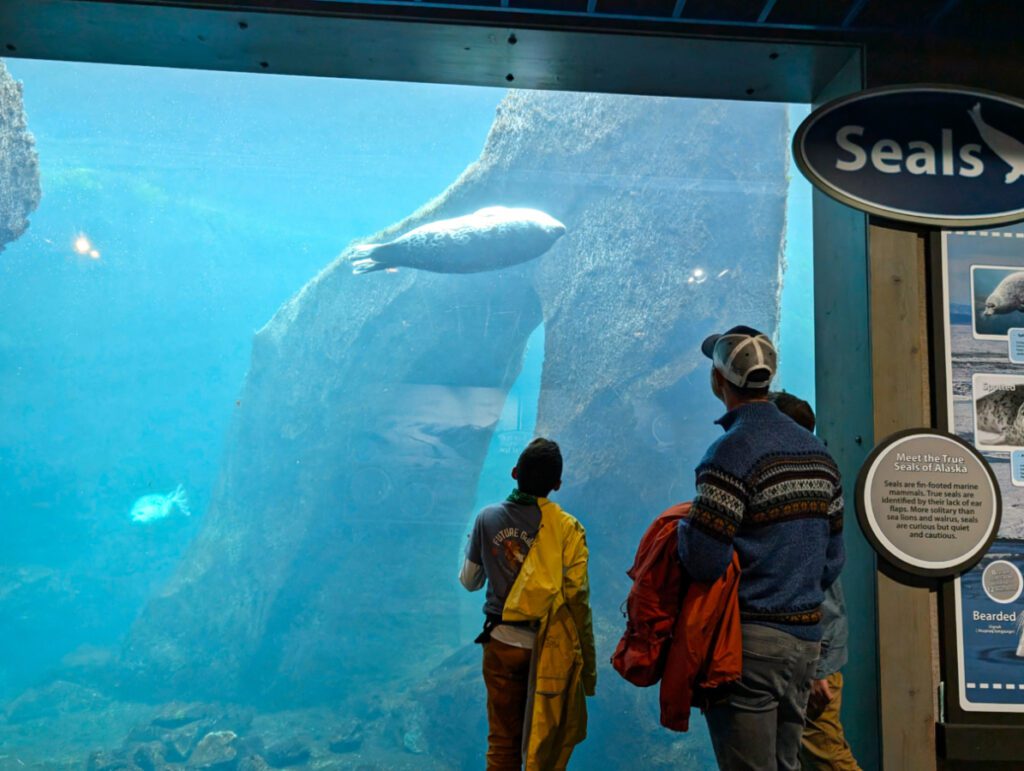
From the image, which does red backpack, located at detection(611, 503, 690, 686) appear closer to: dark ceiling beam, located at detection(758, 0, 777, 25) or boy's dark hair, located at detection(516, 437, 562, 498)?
boy's dark hair, located at detection(516, 437, 562, 498)

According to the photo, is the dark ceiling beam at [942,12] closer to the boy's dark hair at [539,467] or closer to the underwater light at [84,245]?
the boy's dark hair at [539,467]

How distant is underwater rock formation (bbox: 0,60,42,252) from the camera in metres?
9.42

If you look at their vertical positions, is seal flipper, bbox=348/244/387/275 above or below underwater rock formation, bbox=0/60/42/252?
below

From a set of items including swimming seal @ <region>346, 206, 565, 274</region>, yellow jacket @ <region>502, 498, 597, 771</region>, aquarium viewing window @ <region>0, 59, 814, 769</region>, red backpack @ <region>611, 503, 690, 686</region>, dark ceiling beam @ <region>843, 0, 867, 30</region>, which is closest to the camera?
red backpack @ <region>611, 503, 690, 686</region>

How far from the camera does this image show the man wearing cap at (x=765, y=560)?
159 centimetres

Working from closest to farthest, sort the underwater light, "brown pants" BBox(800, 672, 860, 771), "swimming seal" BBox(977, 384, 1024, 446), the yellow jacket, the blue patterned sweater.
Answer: the blue patterned sweater
"brown pants" BBox(800, 672, 860, 771)
the yellow jacket
"swimming seal" BBox(977, 384, 1024, 446)
the underwater light

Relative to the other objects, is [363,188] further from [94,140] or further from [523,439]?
[523,439]

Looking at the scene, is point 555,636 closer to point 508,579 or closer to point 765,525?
point 508,579

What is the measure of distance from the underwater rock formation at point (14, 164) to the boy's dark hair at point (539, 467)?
10019 mm

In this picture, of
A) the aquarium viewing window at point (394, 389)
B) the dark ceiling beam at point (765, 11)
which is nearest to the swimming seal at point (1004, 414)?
the dark ceiling beam at point (765, 11)

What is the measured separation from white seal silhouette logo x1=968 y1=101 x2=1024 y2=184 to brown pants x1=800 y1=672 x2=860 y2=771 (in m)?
2.10

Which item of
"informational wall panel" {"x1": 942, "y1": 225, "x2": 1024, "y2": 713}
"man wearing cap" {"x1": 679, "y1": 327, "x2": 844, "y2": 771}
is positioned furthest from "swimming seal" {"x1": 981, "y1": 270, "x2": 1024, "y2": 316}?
"man wearing cap" {"x1": 679, "y1": 327, "x2": 844, "y2": 771}

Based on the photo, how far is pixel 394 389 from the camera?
14.7 metres

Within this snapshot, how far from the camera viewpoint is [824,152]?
2660 mm
